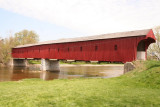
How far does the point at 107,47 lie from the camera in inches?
728

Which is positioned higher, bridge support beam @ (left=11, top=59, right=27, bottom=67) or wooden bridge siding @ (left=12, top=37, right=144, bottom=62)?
wooden bridge siding @ (left=12, top=37, right=144, bottom=62)

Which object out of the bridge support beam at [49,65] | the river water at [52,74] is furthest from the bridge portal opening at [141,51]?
the bridge support beam at [49,65]

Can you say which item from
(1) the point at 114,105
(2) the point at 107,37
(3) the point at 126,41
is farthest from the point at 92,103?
(2) the point at 107,37

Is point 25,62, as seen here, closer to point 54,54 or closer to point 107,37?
point 54,54

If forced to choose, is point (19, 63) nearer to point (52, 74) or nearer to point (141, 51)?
point (52, 74)

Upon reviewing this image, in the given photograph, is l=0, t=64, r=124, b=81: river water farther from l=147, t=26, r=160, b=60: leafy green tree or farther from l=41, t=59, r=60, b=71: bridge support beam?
l=147, t=26, r=160, b=60: leafy green tree

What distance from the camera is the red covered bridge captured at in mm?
16266

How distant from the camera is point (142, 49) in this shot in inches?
721

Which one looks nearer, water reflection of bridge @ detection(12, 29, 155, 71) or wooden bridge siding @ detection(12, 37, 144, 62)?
water reflection of bridge @ detection(12, 29, 155, 71)

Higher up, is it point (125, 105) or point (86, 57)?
point (86, 57)

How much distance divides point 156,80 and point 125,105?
15.7ft

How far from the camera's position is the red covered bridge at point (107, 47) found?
16.3 m

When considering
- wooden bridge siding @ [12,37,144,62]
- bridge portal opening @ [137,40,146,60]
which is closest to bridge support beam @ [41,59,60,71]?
wooden bridge siding @ [12,37,144,62]

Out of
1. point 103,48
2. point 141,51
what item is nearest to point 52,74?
point 103,48
